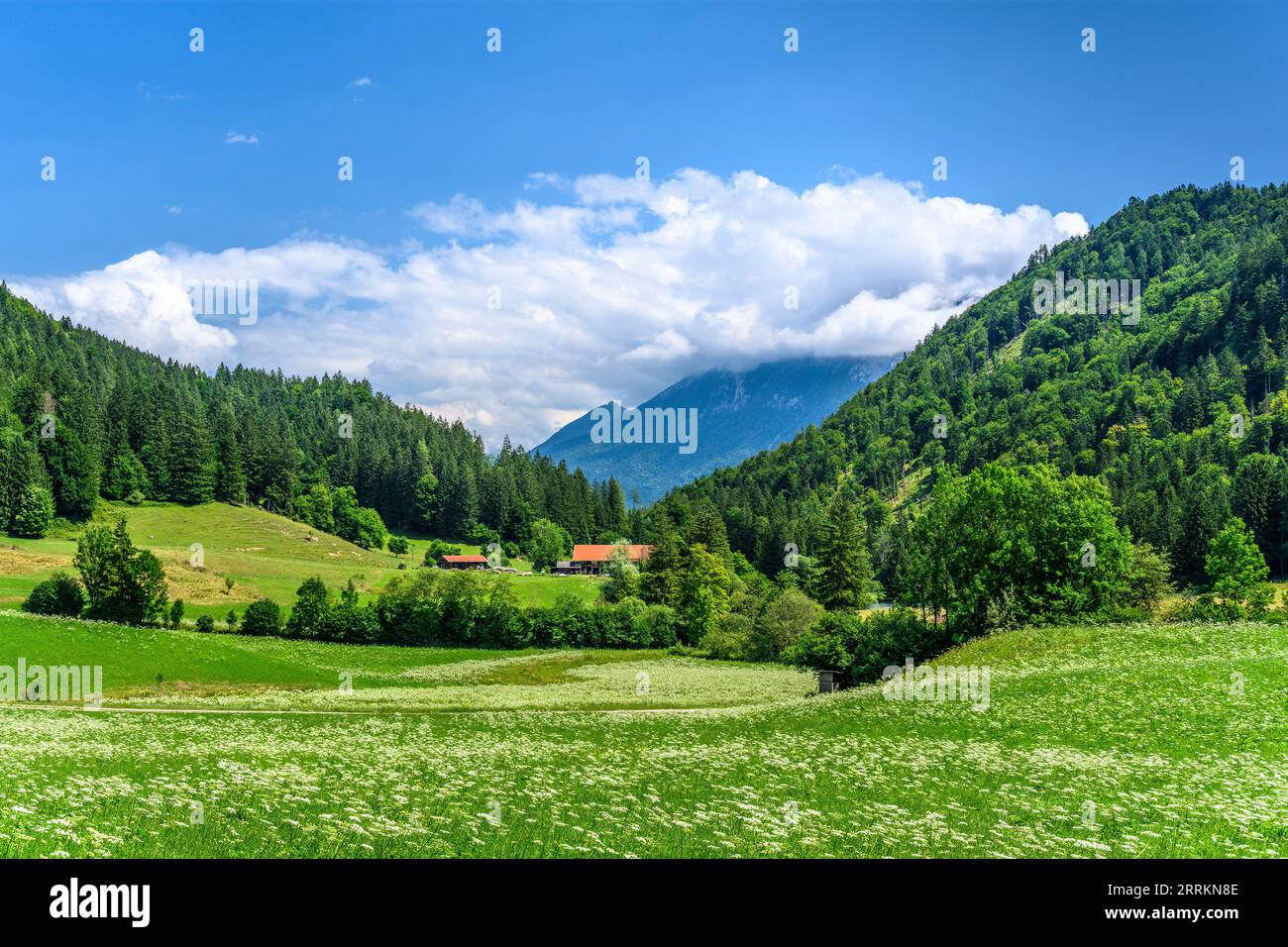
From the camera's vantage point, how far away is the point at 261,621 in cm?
8812

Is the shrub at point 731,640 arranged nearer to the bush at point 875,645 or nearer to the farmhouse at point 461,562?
the bush at point 875,645

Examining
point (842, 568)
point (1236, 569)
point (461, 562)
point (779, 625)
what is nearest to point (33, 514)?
point (461, 562)

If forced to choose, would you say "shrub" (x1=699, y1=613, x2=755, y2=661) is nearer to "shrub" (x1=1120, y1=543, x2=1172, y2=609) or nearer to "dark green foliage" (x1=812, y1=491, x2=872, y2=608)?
"dark green foliage" (x1=812, y1=491, x2=872, y2=608)

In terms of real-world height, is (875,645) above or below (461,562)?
below

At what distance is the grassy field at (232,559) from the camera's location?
337ft

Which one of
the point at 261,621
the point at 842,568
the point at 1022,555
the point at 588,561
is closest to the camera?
the point at 1022,555

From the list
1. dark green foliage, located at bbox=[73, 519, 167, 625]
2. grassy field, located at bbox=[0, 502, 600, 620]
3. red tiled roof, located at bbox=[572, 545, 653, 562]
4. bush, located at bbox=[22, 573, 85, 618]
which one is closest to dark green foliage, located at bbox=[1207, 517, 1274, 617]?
grassy field, located at bbox=[0, 502, 600, 620]

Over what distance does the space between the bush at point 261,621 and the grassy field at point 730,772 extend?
144 feet

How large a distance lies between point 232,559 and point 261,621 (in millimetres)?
52740

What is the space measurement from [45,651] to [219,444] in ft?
503

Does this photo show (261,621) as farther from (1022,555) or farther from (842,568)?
(1022,555)

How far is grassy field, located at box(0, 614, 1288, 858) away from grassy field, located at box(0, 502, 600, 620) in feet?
215

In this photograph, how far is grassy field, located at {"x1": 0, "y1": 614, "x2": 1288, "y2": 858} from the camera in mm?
12250

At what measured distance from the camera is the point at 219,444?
200 metres
